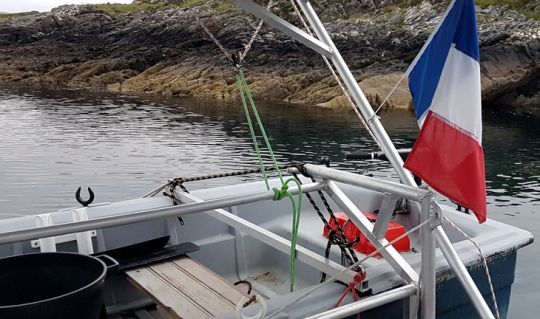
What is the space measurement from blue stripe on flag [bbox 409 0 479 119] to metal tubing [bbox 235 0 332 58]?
693 mm

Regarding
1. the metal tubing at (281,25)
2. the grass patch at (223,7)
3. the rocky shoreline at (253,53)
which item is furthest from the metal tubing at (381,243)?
the grass patch at (223,7)

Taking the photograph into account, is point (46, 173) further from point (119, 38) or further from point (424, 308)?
point (119, 38)

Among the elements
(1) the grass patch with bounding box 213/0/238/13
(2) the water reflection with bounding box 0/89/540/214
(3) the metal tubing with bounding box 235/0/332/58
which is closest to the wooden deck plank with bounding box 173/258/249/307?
(3) the metal tubing with bounding box 235/0/332/58

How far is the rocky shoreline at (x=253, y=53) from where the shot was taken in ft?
121

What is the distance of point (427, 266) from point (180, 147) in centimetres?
1864

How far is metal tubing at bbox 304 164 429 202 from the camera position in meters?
3.47

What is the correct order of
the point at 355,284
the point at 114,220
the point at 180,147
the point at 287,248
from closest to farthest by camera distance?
the point at 114,220
the point at 355,284
the point at 287,248
the point at 180,147

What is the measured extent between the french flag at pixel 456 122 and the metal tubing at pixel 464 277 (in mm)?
301

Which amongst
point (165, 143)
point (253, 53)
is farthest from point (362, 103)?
point (253, 53)

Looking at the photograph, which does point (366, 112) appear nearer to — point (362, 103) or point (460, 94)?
point (362, 103)

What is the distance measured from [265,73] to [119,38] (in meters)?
25.0

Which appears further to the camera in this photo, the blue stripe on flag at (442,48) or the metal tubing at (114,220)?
the blue stripe on flag at (442,48)

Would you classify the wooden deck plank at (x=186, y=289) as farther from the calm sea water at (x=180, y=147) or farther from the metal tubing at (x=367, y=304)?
the calm sea water at (x=180, y=147)

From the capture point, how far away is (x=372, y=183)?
3.76m
